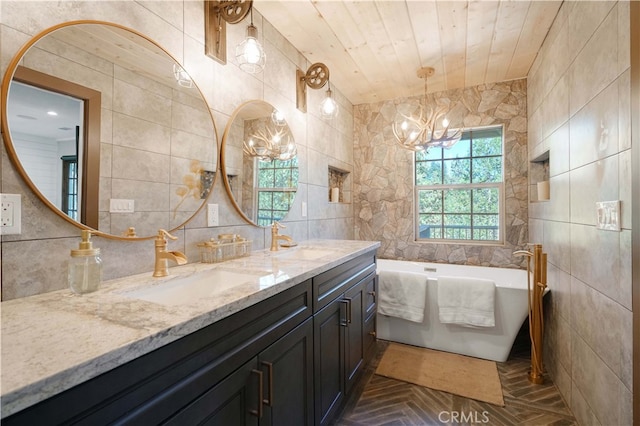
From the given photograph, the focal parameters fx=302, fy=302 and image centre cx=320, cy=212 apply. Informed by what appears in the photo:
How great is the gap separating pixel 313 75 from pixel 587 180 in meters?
2.09

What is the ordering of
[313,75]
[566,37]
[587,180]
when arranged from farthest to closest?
[313,75], [566,37], [587,180]

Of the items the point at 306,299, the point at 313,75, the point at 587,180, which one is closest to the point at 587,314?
the point at 587,180

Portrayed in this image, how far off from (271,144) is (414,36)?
1.46 meters

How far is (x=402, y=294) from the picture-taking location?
9.25ft

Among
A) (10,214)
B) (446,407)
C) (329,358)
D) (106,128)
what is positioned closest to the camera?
(10,214)

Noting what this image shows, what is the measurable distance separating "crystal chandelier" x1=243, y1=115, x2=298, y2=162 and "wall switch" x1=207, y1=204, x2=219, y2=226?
1.50ft

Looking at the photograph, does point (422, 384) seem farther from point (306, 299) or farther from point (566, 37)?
point (566, 37)

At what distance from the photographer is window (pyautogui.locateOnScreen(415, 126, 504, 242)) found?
137 inches

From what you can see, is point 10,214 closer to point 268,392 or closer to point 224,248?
point 224,248

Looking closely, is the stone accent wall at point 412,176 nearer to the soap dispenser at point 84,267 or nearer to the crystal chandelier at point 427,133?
the crystal chandelier at point 427,133

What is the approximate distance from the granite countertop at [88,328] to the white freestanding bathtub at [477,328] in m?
2.02

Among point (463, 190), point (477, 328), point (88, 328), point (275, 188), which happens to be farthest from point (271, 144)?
point (463, 190)

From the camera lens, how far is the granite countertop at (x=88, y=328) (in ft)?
1.68

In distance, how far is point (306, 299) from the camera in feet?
4.62
